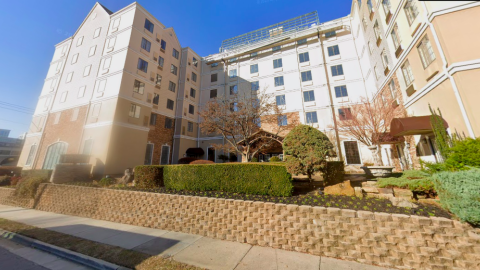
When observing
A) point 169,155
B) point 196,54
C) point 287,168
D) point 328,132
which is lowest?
point 287,168

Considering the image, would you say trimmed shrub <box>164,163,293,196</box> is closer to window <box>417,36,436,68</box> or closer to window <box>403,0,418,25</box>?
window <box>417,36,436,68</box>

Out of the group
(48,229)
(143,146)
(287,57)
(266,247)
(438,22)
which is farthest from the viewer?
(287,57)

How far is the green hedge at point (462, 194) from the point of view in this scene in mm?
3904

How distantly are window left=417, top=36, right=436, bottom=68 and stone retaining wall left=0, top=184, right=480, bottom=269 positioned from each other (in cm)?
974

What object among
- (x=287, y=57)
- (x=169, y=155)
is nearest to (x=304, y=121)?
(x=287, y=57)

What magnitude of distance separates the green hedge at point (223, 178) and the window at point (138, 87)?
12.5 meters

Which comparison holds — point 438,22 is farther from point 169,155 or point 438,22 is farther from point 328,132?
point 169,155

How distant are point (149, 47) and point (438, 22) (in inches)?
965

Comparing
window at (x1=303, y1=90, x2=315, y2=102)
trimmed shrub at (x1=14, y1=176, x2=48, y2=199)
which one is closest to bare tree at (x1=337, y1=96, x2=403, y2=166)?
window at (x1=303, y1=90, x2=315, y2=102)

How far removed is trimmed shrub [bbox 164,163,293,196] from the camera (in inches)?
265

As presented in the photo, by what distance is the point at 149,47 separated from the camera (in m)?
20.9

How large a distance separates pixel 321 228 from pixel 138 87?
20809 mm

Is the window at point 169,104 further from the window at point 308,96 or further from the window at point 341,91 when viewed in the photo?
the window at point 341,91

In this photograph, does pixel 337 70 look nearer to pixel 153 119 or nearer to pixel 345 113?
pixel 345 113
